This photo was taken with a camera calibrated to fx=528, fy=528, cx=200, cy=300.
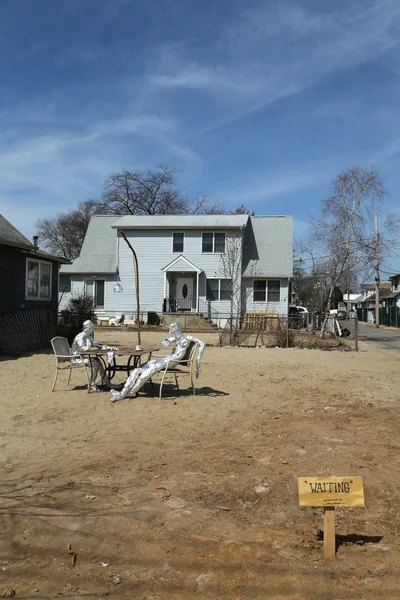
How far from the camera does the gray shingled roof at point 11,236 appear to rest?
15.0m

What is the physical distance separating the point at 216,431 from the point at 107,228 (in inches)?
1188

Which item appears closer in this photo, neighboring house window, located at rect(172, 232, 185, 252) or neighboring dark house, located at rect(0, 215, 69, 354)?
neighboring dark house, located at rect(0, 215, 69, 354)

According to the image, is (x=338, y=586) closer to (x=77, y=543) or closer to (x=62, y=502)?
(x=77, y=543)

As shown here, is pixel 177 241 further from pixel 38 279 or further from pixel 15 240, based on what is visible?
pixel 15 240

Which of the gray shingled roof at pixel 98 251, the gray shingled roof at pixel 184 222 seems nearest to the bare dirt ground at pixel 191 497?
the gray shingled roof at pixel 184 222

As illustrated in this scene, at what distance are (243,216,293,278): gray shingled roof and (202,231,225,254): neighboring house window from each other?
1.71 metres

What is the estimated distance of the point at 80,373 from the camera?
37.8ft

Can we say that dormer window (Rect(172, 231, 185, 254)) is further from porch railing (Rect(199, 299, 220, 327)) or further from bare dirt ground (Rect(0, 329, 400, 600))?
bare dirt ground (Rect(0, 329, 400, 600))

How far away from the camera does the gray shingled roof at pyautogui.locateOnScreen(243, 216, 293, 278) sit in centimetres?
3114

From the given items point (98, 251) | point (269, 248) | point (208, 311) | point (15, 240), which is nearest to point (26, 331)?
point (15, 240)

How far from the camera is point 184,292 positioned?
32.1 metres

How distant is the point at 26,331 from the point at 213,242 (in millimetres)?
17494

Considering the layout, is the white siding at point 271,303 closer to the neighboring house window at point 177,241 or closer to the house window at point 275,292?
the house window at point 275,292

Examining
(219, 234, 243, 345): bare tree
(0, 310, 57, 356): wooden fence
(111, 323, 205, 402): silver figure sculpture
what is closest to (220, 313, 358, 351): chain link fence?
(0, 310, 57, 356): wooden fence
